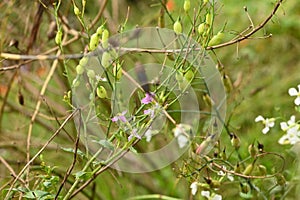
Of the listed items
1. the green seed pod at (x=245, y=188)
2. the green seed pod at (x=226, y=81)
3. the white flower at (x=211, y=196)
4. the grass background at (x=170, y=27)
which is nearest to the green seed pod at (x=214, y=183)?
the white flower at (x=211, y=196)

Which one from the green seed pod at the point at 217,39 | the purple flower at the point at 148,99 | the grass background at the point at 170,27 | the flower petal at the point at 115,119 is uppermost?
the green seed pod at the point at 217,39

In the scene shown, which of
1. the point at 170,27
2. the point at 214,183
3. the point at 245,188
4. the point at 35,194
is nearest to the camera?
the point at 35,194

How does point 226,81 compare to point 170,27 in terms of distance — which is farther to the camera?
point 170,27

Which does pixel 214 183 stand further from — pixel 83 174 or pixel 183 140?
pixel 83 174

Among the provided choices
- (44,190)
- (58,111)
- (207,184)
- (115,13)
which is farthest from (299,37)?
(44,190)

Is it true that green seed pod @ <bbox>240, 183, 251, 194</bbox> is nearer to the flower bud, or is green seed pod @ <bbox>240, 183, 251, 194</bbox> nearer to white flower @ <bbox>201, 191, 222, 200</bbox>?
white flower @ <bbox>201, 191, 222, 200</bbox>

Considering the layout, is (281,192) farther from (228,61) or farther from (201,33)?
(228,61)

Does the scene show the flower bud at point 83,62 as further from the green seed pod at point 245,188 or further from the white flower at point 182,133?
the green seed pod at point 245,188

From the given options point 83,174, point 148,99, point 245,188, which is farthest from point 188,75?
point 245,188

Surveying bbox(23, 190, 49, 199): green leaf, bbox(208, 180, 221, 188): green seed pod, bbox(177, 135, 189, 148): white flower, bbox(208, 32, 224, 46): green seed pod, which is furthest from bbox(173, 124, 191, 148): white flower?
bbox(23, 190, 49, 199): green leaf
